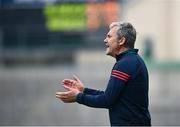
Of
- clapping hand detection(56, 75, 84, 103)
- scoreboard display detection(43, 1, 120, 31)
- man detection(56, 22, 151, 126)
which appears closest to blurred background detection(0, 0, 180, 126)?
scoreboard display detection(43, 1, 120, 31)

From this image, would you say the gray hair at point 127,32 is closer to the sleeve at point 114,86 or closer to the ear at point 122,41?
the ear at point 122,41

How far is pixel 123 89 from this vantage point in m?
4.88

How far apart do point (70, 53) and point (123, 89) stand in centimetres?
1466

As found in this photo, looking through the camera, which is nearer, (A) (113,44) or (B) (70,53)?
(A) (113,44)

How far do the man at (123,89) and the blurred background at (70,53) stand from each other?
7.51 m

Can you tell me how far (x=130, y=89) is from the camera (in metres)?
4.90

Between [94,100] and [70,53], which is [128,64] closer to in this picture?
[94,100]

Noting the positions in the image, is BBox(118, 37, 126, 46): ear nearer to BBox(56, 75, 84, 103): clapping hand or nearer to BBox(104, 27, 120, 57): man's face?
BBox(104, 27, 120, 57): man's face

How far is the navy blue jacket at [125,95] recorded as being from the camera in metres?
4.85

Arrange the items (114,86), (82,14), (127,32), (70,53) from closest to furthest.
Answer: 1. (114,86)
2. (127,32)
3. (82,14)
4. (70,53)

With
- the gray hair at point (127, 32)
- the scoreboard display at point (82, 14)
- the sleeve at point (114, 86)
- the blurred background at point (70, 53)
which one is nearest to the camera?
the sleeve at point (114, 86)

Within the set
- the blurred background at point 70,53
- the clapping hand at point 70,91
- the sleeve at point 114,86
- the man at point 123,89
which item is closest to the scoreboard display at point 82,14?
the blurred background at point 70,53

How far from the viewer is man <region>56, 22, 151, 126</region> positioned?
191 inches

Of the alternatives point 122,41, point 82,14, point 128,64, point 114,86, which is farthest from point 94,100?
point 82,14
